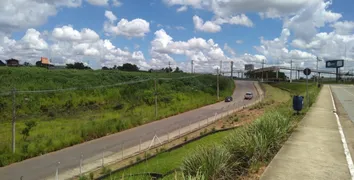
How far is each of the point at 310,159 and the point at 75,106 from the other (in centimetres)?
3550

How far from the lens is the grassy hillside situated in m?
24.4

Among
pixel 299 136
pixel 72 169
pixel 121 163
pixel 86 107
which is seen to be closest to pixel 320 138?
pixel 299 136

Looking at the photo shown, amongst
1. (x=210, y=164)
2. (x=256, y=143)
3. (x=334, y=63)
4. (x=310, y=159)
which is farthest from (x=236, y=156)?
(x=334, y=63)

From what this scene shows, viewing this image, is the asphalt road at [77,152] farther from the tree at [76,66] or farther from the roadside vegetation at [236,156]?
the tree at [76,66]

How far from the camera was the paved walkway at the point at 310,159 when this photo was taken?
6801 millimetres

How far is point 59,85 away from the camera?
157 ft

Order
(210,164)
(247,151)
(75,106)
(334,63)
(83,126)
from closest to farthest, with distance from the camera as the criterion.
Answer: (210,164) → (247,151) → (83,126) → (75,106) → (334,63)

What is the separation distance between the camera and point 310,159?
26.3 feet

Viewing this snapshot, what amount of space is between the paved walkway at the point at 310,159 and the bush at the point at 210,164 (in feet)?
2.56

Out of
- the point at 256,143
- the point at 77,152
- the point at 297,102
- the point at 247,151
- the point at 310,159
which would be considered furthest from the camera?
the point at 77,152

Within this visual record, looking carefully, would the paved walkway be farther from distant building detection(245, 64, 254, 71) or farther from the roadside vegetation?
distant building detection(245, 64, 254, 71)

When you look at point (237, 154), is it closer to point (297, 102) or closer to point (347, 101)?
point (297, 102)

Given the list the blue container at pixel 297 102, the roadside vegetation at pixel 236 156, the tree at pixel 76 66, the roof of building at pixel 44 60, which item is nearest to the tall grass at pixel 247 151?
the roadside vegetation at pixel 236 156

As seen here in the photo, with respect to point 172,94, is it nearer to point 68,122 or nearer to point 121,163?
point 68,122
